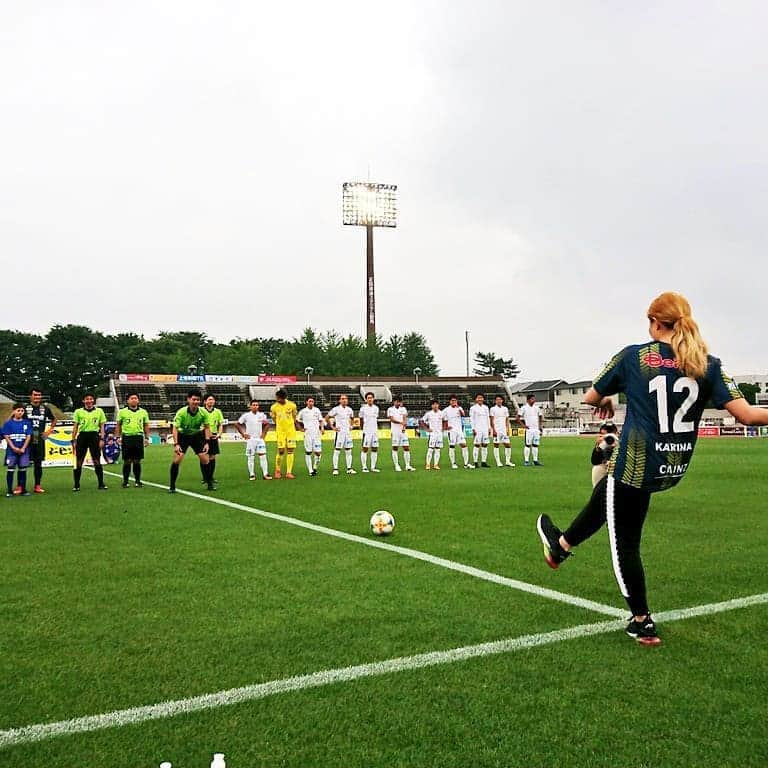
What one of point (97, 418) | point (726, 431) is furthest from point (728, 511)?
point (726, 431)

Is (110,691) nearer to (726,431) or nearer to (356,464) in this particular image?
(356,464)

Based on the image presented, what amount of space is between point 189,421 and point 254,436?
351cm

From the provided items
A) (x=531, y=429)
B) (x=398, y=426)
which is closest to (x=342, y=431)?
(x=398, y=426)

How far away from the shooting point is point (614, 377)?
4.19 meters

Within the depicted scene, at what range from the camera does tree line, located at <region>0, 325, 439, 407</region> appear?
85062 millimetres

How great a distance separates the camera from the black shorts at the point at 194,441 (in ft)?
45.4

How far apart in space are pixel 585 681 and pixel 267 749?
1635 mm

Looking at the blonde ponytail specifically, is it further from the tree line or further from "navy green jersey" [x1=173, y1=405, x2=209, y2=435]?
the tree line

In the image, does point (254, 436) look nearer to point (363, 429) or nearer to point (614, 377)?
point (363, 429)

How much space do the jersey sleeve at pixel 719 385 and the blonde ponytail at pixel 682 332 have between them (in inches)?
3.9

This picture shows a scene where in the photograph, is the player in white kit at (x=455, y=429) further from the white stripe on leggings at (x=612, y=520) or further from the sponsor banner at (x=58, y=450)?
the white stripe on leggings at (x=612, y=520)

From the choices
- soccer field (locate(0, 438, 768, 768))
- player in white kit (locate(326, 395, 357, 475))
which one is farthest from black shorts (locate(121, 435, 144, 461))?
soccer field (locate(0, 438, 768, 768))

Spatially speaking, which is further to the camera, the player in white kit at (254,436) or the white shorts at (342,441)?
the white shorts at (342,441)

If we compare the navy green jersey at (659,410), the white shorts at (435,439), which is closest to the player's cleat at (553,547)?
the navy green jersey at (659,410)
